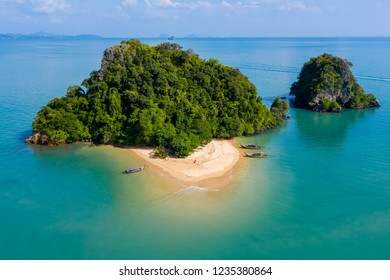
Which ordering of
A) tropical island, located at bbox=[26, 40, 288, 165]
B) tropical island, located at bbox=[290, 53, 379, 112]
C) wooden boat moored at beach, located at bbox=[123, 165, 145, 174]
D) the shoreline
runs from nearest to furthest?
the shoreline, wooden boat moored at beach, located at bbox=[123, 165, 145, 174], tropical island, located at bbox=[26, 40, 288, 165], tropical island, located at bbox=[290, 53, 379, 112]

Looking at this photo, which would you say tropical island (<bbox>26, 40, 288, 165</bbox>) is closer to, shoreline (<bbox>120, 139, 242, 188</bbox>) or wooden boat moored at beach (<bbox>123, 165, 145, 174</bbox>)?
shoreline (<bbox>120, 139, 242, 188</bbox>)

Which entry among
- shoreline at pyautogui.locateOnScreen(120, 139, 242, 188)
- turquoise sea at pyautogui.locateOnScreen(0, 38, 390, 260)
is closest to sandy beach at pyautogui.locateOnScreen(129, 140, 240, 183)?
shoreline at pyautogui.locateOnScreen(120, 139, 242, 188)

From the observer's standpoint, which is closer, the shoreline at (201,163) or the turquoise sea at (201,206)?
the turquoise sea at (201,206)

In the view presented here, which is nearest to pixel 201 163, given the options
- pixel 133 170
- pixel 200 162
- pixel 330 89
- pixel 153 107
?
pixel 200 162

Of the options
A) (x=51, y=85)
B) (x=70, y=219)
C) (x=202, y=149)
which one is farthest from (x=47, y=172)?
(x=51, y=85)

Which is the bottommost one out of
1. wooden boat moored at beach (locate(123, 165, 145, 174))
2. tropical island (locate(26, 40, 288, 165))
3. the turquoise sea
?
the turquoise sea

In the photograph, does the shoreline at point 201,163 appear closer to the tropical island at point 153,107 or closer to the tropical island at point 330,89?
the tropical island at point 153,107

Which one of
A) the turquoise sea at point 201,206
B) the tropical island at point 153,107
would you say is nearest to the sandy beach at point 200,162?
the tropical island at point 153,107
